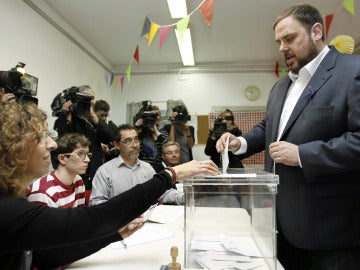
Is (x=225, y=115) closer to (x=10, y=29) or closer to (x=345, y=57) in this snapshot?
(x=10, y=29)

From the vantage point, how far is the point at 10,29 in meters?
2.75

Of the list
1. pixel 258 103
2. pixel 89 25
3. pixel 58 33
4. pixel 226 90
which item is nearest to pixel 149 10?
pixel 89 25

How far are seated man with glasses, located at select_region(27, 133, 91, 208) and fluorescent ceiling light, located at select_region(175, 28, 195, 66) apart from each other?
2500 millimetres

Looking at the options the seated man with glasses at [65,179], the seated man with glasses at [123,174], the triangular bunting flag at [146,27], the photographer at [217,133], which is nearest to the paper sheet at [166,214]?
the seated man with glasses at [123,174]

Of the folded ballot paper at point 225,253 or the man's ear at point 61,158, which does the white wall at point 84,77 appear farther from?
the folded ballot paper at point 225,253

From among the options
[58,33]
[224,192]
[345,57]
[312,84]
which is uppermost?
[58,33]

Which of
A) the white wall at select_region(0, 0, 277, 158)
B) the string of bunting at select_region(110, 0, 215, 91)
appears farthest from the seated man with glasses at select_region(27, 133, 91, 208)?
the string of bunting at select_region(110, 0, 215, 91)

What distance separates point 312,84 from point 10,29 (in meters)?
2.79

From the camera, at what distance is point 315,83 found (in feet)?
3.71

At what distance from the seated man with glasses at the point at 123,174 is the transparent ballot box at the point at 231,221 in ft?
3.04

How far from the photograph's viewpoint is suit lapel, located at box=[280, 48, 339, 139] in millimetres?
1118

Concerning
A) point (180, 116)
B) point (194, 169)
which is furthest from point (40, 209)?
point (180, 116)

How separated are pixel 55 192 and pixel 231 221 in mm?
1028

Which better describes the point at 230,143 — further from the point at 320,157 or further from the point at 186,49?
the point at 186,49
